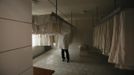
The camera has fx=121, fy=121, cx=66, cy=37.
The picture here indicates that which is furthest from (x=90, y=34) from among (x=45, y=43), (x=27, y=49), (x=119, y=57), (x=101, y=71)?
(x=27, y=49)

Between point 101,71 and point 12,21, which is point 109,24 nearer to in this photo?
point 101,71

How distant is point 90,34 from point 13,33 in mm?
7539

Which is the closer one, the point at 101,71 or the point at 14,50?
the point at 14,50

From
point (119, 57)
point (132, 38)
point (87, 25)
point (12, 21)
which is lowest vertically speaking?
point (119, 57)

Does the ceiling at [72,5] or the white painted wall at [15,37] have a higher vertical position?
the ceiling at [72,5]

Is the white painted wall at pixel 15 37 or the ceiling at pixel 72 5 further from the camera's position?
the ceiling at pixel 72 5

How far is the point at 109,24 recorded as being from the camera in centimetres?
287

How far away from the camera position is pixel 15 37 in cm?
91

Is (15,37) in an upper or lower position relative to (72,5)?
lower

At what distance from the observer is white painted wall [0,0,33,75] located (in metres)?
0.78

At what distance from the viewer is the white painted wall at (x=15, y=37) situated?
775 mm

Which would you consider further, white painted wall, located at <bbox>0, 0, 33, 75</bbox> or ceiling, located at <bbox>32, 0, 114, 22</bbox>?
ceiling, located at <bbox>32, 0, 114, 22</bbox>

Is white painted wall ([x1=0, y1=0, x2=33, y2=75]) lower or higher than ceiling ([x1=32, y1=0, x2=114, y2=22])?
lower

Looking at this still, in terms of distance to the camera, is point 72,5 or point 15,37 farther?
point 72,5
